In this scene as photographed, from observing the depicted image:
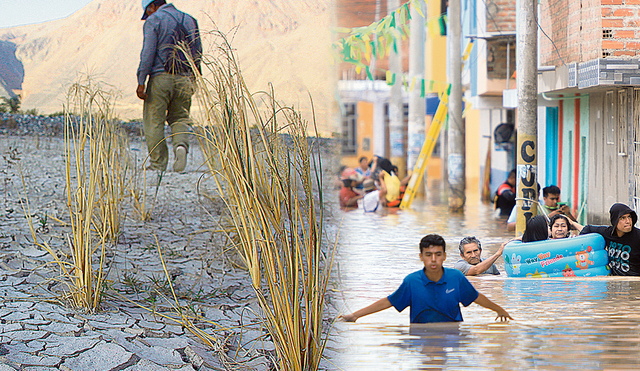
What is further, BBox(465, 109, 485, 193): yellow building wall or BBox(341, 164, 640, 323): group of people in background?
BBox(465, 109, 485, 193): yellow building wall

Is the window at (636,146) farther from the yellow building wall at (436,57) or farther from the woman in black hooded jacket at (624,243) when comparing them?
the yellow building wall at (436,57)

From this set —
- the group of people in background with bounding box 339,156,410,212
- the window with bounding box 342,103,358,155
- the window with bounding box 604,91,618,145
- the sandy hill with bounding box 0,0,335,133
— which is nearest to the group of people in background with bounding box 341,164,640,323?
the window with bounding box 604,91,618,145

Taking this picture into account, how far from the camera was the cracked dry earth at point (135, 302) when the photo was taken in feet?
10.1

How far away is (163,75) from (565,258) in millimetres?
3560

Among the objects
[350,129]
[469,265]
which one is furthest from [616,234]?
[350,129]

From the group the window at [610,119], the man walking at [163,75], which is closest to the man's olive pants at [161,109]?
the man walking at [163,75]

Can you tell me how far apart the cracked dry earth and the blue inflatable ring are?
182cm

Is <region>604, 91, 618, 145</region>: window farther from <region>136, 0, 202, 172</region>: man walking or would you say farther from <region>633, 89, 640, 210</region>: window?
<region>136, 0, 202, 172</region>: man walking

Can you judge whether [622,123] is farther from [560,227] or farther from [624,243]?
[624,243]

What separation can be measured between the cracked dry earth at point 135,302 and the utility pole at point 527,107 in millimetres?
3168

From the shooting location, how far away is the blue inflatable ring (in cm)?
472

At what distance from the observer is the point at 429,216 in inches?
406

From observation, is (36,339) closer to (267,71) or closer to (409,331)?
(409,331)

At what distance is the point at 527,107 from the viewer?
24.5ft
